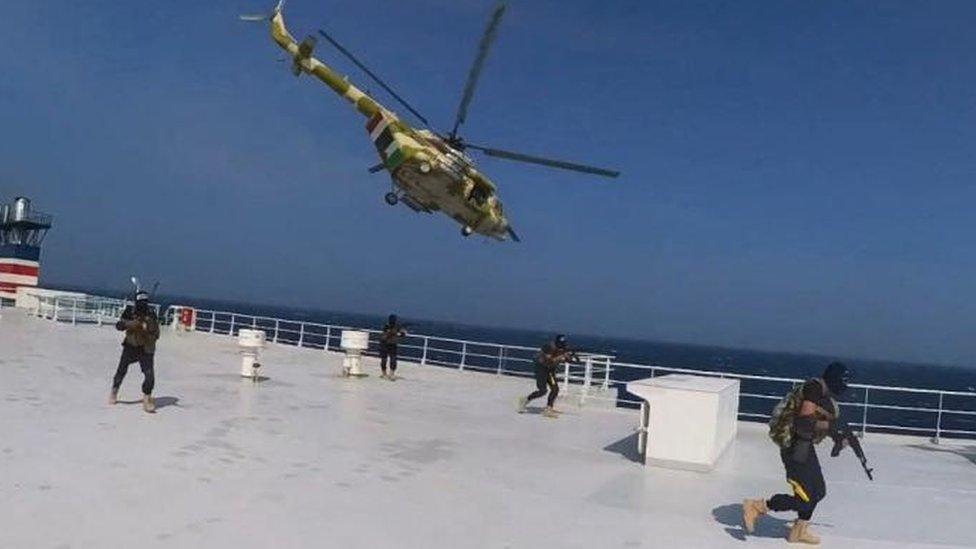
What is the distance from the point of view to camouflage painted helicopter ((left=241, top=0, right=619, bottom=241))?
23.9 meters

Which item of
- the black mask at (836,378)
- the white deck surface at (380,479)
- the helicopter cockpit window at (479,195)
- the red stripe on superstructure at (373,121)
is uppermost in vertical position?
the red stripe on superstructure at (373,121)

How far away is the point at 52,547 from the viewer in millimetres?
5344

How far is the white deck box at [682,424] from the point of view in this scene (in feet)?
31.4

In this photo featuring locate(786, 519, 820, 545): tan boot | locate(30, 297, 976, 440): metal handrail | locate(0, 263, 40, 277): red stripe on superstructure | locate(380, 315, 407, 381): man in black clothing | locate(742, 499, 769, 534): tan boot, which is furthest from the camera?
locate(0, 263, 40, 277): red stripe on superstructure

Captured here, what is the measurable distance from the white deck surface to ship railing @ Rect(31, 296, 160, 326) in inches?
671

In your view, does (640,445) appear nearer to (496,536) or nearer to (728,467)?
(728,467)

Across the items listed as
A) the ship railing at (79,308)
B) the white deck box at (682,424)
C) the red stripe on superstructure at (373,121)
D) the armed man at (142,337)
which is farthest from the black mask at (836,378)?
the ship railing at (79,308)

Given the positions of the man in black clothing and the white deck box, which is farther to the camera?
the man in black clothing

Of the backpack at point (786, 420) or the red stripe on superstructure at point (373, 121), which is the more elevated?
the red stripe on superstructure at point (373, 121)

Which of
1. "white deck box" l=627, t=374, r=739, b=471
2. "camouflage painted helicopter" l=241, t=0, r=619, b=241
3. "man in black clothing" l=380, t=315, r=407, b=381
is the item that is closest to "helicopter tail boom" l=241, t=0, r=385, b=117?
"camouflage painted helicopter" l=241, t=0, r=619, b=241

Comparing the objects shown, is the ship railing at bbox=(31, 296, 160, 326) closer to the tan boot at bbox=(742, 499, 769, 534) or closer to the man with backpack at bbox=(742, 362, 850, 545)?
the tan boot at bbox=(742, 499, 769, 534)

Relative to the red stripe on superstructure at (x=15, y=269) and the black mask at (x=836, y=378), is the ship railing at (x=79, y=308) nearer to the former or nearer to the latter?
the red stripe on superstructure at (x=15, y=269)

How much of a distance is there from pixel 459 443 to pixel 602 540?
174 inches

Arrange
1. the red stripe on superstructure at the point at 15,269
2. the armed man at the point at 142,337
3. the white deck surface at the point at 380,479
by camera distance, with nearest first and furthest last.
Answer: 1. the white deck surface at the point at 380,479
2. the armed man at the point at 142,337
3. the red stripe on superstructure at the point at 15,269
